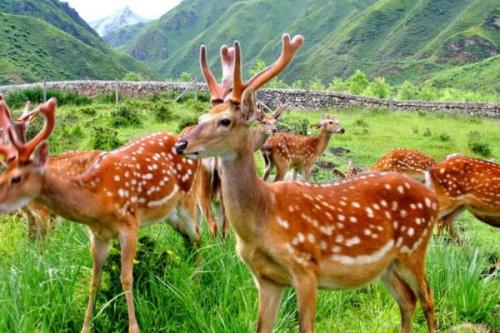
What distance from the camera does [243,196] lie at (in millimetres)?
4125

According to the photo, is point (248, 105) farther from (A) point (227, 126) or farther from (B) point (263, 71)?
(B) point (263, 71)

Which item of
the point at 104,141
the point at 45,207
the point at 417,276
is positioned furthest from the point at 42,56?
the point at 417,276

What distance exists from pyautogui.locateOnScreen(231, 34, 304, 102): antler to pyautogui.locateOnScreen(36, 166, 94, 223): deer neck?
1645 mm

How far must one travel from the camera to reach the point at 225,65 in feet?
16.6

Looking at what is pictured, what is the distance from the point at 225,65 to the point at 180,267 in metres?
1.79

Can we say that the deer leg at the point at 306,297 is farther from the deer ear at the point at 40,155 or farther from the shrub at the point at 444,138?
the shrub at the point at 444,138

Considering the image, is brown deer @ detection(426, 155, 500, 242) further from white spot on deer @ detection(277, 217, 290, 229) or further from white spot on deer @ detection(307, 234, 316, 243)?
white spot on deer @ detection(277, 217, 290, 229)

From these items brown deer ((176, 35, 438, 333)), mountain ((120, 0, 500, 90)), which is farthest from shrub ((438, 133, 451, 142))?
mountain ((120, 0, 500, 90))

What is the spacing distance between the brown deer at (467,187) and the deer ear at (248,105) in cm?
473

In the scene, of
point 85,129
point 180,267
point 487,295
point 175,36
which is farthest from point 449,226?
point 175,36

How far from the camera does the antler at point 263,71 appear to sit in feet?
13.5

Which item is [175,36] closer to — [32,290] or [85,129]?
[85,129]

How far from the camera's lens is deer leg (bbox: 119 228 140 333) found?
4.91 metres

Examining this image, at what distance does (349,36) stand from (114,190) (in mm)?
103018
